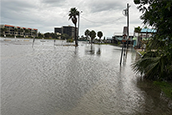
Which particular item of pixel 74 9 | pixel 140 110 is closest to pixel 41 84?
pixel 140 110

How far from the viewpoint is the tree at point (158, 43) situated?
4.46 m

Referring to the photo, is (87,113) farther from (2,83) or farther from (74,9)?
(74,9)

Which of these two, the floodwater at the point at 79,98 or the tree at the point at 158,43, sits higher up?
the tree at the point at 158,43

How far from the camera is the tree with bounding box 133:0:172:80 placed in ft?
14.6

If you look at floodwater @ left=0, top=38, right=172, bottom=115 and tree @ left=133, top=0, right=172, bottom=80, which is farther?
floodwater @ left=0, top=38, right=172, bottom=115

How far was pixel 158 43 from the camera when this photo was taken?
687 centimetres

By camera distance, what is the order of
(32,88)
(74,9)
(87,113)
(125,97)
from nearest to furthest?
(87,113) → (125,97) → (32,88) → (74,9)

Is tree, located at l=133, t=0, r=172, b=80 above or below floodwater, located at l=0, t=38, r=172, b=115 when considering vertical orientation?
above

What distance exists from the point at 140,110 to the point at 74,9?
4818 cm

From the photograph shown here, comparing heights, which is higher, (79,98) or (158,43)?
(158,43)

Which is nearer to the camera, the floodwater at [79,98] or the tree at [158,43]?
the tree at [158,43]

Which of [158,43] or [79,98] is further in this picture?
[158,43]

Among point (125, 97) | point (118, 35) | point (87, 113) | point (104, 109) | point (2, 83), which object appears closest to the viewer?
point (87, 113)

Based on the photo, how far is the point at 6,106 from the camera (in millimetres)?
5051
